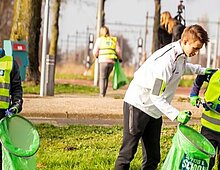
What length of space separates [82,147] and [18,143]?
2.80m

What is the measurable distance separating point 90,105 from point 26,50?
4524 mm

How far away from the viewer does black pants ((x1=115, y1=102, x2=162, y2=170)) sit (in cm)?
623

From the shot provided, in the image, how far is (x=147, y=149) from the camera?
21.7 feet

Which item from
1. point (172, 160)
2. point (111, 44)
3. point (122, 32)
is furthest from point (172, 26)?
point (122, 32)

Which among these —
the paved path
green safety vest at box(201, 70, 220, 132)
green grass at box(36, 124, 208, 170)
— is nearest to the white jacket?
green safety vest at box(201, 70, 220, 132)

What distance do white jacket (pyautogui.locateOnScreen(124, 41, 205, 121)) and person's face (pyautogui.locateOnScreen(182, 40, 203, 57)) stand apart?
5cm

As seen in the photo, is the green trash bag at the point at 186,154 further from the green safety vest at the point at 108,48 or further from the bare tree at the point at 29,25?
the bare tree at the point at 29,25

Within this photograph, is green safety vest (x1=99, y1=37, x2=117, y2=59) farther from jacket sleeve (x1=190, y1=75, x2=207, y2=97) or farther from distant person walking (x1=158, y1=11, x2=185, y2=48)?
jacket sleeve (x1=190, y1=75, x2=207, y2=97)

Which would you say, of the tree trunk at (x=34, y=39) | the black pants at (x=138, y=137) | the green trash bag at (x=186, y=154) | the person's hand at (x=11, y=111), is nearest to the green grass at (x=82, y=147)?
the black pants at (x=138, y=137)

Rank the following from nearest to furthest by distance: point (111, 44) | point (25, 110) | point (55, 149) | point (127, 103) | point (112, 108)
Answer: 1. point (127, 103)
2. point (55, 149)
3. point (25, 110)
4. point (112, 108)
5. point (111, 44)

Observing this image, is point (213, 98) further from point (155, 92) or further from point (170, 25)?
point (170, 25)

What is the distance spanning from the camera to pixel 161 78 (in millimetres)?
→ 5910

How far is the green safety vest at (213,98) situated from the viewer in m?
6.65

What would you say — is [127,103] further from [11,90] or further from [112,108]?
[112,108]
